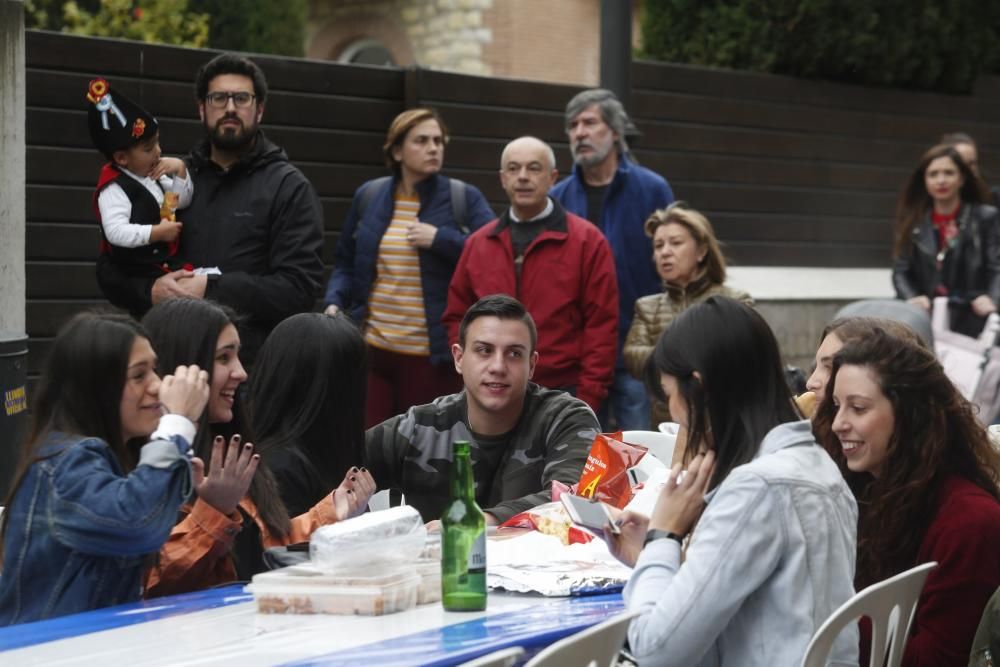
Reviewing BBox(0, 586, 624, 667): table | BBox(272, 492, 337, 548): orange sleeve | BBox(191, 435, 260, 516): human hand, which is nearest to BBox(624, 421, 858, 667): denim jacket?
BBox(0, 586, 624, 667): table

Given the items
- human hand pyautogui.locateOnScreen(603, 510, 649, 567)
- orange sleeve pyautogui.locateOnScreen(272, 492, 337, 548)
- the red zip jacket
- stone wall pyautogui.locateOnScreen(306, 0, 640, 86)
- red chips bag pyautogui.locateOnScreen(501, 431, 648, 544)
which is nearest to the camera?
human hand pyautogui.locateOnScreen(603, 510, 649, 567)

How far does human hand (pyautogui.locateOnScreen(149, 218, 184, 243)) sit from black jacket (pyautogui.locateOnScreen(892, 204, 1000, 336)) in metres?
4.79

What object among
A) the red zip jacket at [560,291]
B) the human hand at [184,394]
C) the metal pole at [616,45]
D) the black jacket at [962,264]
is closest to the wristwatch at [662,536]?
the human hand at [184,394]

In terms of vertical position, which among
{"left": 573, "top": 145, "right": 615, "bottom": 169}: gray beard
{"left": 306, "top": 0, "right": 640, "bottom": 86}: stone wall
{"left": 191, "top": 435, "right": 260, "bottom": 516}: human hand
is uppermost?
{"left": 306, "top": 0, "right": 640, "bottom": 86}: stone wall

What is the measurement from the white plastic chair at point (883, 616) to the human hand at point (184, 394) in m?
1.58

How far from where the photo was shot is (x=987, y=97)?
14.5 m

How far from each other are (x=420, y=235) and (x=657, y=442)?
2.48 m

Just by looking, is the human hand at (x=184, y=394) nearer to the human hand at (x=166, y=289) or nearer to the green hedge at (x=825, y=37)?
the human hand at (x=166, y=289)

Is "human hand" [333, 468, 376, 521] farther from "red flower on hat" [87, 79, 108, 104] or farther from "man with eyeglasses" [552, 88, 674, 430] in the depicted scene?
"man with eyeglasses" [552, 88, 674, 430]

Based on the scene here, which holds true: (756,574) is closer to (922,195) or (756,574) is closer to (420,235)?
(420,235)

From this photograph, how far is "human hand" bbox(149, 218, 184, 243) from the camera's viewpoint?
6.46 meters

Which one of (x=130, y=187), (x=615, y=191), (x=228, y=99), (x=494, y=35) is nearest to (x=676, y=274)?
(x=615, y=191)

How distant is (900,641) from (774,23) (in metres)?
10.0

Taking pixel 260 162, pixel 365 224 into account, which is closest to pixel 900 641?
pixel 260 162
